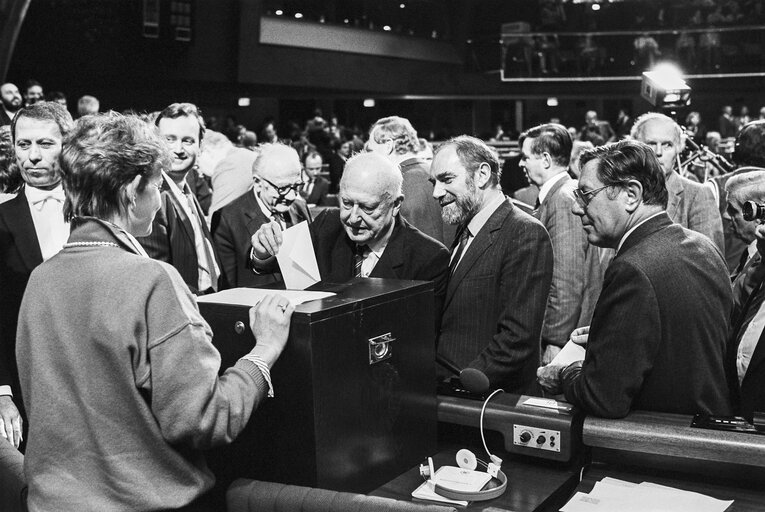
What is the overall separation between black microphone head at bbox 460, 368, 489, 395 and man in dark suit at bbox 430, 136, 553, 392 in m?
0.45

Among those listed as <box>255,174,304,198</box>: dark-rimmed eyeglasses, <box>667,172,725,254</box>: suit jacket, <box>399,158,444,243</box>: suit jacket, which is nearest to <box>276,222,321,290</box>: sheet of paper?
<box>255,174,304,198</box>: dark-rimmed eyeglasses

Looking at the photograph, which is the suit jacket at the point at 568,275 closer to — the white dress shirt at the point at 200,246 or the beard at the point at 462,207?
the beard at the point at 462,207

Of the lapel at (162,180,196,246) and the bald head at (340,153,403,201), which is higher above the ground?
the bald head at (340,153,403,201)

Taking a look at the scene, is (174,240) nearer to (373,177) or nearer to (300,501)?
(373,177)

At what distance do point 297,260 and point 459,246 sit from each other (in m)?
0.70

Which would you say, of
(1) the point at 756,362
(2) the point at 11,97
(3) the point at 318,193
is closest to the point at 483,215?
(1) the point at 756,362

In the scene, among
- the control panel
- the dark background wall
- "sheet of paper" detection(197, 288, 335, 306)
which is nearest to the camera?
"sheet of paper" detection(197, 288, 335, 306)

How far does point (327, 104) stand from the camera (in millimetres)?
18453

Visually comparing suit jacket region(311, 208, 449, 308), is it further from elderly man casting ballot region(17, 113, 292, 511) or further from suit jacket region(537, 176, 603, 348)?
suit jacket region(537, 176, 603, 348)

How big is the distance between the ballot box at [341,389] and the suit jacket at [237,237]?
1762 mm

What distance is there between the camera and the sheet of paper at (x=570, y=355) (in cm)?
212

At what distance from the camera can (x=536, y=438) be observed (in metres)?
1.81

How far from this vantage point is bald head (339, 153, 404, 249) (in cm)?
244

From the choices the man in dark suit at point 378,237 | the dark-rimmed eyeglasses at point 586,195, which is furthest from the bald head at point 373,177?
the dark-rimmed eyeglasses at point 586,195
